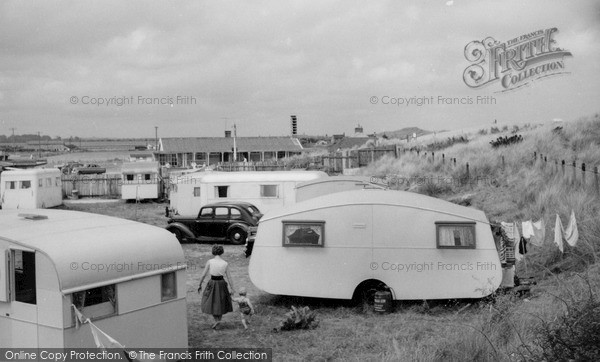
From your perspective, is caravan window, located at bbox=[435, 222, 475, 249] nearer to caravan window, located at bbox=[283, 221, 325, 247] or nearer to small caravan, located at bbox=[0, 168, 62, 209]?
caravan window, located at bbox=[283, 221, 325, 247]

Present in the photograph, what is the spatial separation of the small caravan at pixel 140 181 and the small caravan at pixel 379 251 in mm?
21209

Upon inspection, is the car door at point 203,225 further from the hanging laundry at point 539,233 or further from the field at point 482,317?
the hanging laundry at point 539,233

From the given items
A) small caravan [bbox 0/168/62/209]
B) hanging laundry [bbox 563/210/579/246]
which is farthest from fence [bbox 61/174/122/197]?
hanging laundry [bbox 563/210/579/246]

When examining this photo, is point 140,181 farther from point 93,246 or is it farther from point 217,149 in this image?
point 217,149

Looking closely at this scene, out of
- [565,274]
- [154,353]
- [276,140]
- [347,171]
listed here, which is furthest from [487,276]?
[276,140]

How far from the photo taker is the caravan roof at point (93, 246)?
6.61m

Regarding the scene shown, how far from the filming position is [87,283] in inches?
263

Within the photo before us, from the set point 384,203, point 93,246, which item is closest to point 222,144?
point 384,203

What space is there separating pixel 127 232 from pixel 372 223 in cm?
451

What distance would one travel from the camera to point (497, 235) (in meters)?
10.7

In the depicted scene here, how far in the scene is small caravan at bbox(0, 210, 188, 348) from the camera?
6.54m

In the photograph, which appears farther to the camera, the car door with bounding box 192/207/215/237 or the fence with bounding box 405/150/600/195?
the car door with bounding box 192/207/215/237

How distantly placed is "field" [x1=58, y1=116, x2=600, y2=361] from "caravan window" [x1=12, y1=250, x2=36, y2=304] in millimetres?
2714

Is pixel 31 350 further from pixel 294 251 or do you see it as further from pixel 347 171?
pixel 347 171
